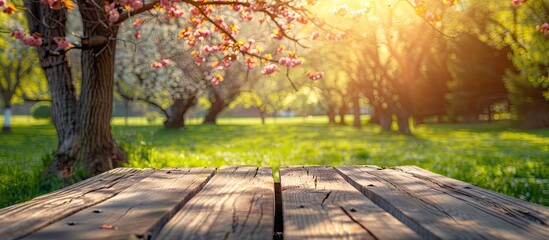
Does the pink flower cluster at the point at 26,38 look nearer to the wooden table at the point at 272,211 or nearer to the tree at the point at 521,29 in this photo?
the wooden table at the point at 272,211

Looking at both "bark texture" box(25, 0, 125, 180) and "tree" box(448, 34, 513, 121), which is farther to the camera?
"tree" box(448, 34, 513, 121)

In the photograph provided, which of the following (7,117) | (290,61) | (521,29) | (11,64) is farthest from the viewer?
(7,117)

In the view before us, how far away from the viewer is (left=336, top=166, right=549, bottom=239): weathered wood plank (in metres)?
2.09

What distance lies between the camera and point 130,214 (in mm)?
2436

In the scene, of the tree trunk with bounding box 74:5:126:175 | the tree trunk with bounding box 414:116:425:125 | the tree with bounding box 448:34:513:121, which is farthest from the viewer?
the tree trunk with bounding box 414:116:425:125

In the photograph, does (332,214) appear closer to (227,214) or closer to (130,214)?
(227,214)

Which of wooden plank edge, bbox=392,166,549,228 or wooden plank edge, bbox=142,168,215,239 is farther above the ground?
wooden plank edge, bbox=142,168,215,239

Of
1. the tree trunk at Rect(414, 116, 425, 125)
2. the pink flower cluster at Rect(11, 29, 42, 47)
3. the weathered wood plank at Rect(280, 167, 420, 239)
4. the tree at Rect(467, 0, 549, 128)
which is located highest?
the tree at Rect(467, 0, 549, 128)

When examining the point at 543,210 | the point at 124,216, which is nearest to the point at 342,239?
the point at 124,216

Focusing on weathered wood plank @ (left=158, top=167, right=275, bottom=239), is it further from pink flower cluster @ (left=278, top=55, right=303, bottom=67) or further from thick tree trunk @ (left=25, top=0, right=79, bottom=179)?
thick tree trunk @ (left=25, top=0, right=79, bottom=179)

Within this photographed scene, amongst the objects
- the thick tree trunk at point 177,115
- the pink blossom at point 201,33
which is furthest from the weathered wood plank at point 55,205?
the thick tree trunk at point 177,115

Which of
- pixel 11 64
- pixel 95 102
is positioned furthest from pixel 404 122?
pixel 11 64

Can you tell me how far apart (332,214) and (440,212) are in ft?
1.78

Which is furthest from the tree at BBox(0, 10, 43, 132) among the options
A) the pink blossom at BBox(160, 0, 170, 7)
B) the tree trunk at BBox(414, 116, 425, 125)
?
the tree trunk at BBox(414, 116, 425, 125)
